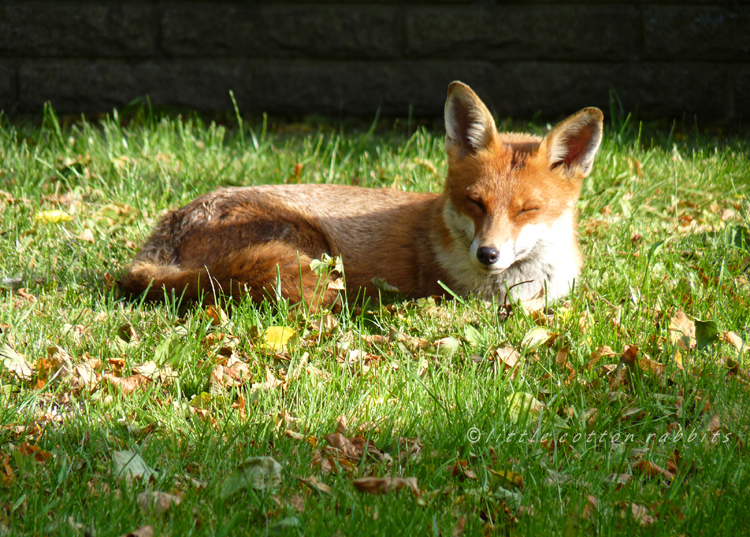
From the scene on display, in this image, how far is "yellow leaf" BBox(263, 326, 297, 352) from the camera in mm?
3447

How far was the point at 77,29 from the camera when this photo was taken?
7598mm

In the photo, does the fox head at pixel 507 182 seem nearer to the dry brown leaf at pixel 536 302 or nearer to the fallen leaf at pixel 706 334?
the dry brown leaf at pixel 536 302

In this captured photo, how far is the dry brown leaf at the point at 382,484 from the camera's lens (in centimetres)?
238

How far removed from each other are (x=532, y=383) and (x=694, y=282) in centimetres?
172

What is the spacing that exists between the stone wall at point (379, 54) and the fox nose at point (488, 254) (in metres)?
4.27

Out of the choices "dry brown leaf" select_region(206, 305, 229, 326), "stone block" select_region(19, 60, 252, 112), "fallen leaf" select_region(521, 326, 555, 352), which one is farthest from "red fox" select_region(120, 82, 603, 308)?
"stone block" select_region(19, 60, 252, 112)

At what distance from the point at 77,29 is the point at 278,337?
5814 millimetres

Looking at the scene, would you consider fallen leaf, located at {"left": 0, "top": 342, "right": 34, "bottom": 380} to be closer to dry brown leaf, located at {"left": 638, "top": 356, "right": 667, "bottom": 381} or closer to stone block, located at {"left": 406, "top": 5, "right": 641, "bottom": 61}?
dry brown leaf, located at {"left": 638, "top": 356, "right": 667, "bottom": 381}

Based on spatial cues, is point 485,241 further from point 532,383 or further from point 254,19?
point 254,19

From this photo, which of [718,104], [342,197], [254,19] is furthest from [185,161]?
[718,104]

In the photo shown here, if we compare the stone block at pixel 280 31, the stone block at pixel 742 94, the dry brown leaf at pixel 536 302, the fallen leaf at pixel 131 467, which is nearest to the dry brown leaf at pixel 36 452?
the fallen leaf at pixel 131 467

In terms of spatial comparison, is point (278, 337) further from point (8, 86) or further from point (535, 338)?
point (8, 86)

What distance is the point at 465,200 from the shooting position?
13.1ft

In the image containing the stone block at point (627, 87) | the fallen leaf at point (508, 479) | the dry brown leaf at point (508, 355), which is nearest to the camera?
the fallen leaf at point (508, 479)
